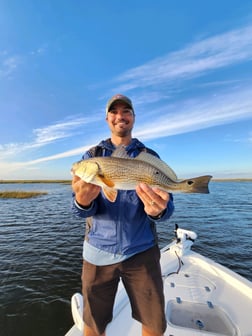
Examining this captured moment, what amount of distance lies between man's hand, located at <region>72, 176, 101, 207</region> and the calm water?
496 cm

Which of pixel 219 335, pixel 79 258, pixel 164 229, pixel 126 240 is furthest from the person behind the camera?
pixel 164 229

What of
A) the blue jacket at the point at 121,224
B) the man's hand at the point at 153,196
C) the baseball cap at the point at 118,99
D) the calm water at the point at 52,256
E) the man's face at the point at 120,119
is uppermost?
the baseball cap at the point at 118,99

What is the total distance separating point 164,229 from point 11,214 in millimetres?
14915

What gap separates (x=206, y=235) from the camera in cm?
1338

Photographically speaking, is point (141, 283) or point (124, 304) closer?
point (141, 283)

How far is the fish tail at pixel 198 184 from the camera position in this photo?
2.33m

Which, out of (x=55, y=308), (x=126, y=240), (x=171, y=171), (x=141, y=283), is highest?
(x=171, y=171)

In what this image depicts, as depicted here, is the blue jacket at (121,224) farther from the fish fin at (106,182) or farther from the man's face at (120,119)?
the man's face at (120,119)

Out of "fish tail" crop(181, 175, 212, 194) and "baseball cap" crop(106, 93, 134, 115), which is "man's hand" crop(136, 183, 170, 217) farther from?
"baseball cap" crop(106, 93, 134, 115)

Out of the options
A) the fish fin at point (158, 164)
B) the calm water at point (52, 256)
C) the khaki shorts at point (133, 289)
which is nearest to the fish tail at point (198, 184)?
the fish fin at point (158, 164)

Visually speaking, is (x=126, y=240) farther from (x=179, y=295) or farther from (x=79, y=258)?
(x=79, y=258)

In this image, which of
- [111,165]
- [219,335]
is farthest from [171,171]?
[219,335]

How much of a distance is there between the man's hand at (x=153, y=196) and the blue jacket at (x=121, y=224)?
23 centimetres

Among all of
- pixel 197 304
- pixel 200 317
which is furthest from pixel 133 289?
A: pixel 197 304
